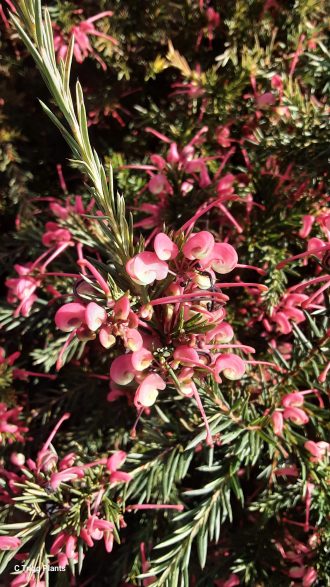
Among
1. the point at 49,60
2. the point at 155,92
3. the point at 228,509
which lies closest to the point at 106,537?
the point at 228,509

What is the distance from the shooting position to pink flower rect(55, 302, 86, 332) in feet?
1.32

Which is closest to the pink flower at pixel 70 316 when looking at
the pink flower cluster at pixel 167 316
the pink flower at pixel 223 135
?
the pink flower cluster at pixel 167 316

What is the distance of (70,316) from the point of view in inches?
15.9

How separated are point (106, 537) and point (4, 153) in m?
0.62

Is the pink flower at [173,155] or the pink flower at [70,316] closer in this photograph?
the pink flower at [70,316]

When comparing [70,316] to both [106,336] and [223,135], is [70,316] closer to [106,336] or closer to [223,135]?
[106,336]

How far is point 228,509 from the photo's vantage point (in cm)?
57

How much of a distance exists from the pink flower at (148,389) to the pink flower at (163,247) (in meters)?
0.11

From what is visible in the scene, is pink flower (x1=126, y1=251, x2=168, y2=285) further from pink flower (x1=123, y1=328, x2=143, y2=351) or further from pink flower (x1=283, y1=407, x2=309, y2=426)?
pink flower (x1=283, y1=407, x2=309, y2=426)

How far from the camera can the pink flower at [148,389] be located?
0.41 m

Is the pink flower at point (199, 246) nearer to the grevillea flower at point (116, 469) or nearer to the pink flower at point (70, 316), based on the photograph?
the pink flower at point (70, 316)

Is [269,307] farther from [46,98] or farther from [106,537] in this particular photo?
[46,98]

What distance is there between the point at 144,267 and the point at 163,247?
0.02 metres

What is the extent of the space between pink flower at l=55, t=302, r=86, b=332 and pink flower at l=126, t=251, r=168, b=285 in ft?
0.21
